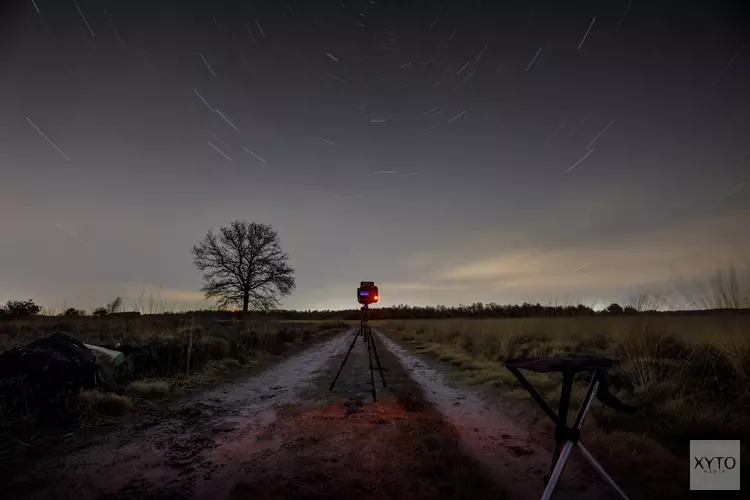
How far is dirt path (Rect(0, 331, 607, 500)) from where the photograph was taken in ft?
14.8

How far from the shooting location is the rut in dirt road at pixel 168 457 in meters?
4.56

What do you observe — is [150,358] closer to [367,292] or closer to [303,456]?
[367,292]

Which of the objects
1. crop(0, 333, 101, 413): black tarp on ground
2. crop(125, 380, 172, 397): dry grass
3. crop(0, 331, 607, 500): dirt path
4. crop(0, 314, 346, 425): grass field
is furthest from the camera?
crop(125, 380, 172, 397): dry grass

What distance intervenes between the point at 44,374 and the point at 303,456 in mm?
5633

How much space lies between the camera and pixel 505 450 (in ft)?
19.5

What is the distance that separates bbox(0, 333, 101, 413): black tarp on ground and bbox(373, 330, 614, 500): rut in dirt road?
7.56m

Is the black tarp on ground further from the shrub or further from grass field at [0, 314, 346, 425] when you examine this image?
the shrub

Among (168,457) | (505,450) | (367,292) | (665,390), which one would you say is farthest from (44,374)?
(665,390)

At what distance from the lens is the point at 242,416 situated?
8062 mm

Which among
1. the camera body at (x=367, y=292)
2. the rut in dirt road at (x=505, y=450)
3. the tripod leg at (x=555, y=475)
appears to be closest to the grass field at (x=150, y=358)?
the camera body at (x=367, y=292)

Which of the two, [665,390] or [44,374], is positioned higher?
[665,390]

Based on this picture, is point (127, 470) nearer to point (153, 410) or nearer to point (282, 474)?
point (282, 474)

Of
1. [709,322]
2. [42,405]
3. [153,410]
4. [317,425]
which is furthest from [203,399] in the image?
[709,322]

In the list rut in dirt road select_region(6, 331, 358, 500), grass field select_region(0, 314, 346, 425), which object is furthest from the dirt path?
grass field select_region(0, 314, 346, 425)
